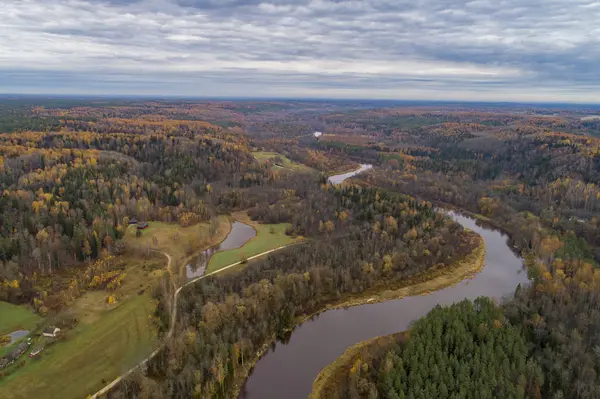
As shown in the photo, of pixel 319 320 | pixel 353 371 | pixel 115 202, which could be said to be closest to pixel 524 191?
pixel 319 320

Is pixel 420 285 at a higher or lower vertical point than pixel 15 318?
higher

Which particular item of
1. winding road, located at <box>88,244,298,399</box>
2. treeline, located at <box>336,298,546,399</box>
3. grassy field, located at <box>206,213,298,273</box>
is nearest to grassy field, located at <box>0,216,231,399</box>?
winding road, located at <box>88,244,298,399</box>

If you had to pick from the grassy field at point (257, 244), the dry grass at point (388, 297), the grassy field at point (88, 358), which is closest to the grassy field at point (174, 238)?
the grassy field at point (257, 244)

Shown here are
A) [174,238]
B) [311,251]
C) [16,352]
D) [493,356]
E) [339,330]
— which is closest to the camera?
[493,356]

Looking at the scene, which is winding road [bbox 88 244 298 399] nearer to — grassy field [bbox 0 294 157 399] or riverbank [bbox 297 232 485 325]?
grassy field [bbox 0 294 157 399]

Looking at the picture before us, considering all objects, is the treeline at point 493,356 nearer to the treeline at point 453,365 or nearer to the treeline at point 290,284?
the treeline at point 453,365

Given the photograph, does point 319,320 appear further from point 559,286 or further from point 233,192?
point 233,192

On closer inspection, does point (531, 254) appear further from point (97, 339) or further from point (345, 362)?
point (97, 339)

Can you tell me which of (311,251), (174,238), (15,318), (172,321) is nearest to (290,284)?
(311,251)
